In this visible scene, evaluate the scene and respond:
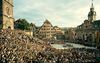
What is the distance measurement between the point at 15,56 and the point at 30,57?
2412 mm

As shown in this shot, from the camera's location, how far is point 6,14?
1618 inches

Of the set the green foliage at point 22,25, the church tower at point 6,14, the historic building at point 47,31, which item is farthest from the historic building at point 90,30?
the church tower at point 6,14

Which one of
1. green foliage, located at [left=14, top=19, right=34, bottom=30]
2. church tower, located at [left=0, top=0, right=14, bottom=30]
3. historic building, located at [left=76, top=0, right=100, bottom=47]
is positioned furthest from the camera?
green foliage, located at [left=14, top=19, right=34, bottom=30]

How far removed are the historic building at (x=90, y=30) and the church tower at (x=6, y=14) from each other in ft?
90.7

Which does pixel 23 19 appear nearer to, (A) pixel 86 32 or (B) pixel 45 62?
(A) pixel 86 32

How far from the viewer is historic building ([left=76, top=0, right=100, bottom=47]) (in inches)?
2581

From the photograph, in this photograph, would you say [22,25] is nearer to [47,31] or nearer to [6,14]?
[47,31]

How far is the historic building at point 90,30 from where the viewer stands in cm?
6556

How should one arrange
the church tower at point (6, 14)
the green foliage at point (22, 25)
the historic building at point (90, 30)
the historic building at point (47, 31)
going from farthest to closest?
the historic building at point (47, 31)
the green foliage at point (22, 25)
the historic building at point (90, 30)
the church tower at point (6, 14)

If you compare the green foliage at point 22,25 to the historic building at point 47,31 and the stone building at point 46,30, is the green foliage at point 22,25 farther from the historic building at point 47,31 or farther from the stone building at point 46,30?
the stone building at point 46,30

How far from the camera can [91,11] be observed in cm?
8231

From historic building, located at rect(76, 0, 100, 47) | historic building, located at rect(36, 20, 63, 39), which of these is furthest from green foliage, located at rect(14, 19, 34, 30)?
historic building, located at rect(36, 20, 63, 39)

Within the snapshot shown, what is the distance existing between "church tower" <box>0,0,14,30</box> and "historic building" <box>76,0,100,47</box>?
27646mm

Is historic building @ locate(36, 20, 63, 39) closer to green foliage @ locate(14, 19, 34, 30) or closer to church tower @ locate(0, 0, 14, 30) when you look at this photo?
green foliage @ locate(14, 19, 34, 30)
